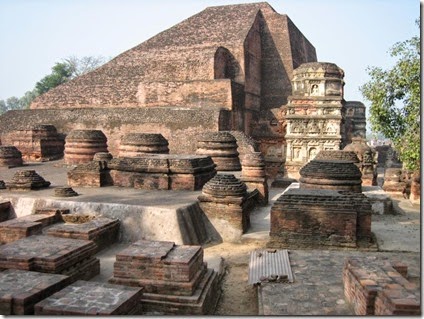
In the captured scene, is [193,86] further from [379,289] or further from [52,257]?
[379,289]

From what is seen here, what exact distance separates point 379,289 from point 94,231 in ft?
13.9

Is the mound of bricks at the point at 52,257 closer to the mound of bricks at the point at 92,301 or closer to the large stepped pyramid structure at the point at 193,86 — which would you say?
the mound of bricks at the point at 92,301

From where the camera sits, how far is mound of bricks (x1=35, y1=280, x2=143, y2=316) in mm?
3740

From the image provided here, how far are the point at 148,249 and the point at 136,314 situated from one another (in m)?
1.08

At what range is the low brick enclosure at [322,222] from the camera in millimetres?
6848

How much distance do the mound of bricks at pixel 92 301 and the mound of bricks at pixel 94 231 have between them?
80.9 inches

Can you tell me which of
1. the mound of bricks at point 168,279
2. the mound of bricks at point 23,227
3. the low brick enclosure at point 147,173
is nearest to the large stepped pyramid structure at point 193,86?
the low brick enclosure at point 147,173

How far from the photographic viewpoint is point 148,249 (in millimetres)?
5266

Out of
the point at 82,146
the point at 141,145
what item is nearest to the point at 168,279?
the point at 141,145

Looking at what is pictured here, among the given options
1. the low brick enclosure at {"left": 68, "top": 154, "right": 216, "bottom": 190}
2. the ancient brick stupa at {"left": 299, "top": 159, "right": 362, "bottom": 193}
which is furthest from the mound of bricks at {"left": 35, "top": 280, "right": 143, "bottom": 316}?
the ancient brick stupa at {"left": 299, "top": 159, "right": 362, "bottom": 193}

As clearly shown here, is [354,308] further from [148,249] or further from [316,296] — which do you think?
[148,249]

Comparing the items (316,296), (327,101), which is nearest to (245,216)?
(316,296)

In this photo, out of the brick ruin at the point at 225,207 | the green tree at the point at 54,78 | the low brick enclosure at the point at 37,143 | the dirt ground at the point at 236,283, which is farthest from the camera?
the green tree at the point at 54,78

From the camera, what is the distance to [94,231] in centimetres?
644
